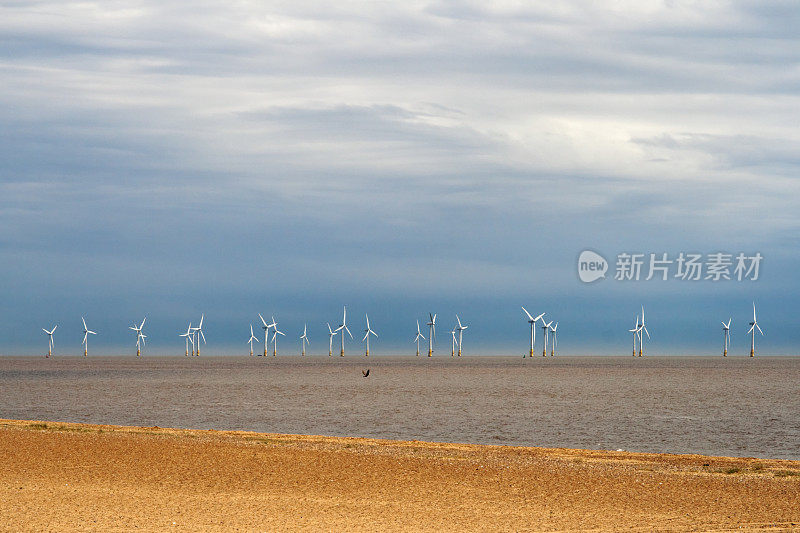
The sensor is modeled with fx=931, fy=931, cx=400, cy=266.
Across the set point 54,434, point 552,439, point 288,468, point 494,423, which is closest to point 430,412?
point 494,423

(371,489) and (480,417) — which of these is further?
(480,417)

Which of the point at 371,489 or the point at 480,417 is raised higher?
the point at 371,489

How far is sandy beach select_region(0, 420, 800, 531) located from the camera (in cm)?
1781

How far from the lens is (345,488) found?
21484 mm

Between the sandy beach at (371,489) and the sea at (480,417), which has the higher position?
the sandy beach at (371,489)

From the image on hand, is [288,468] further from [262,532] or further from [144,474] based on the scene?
[262,532]

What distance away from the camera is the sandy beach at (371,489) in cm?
1781

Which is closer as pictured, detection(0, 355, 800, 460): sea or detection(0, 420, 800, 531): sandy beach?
detection(0, 420, 800, 531): sandy beach

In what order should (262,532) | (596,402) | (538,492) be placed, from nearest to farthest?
(262,532) < (538,492) < (596,402)

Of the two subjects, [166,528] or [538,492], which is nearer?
[166,528]

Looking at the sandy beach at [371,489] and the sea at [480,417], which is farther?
the sea at [480,417]

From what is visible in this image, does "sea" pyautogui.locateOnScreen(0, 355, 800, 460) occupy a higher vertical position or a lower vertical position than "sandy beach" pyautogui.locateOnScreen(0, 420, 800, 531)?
lower

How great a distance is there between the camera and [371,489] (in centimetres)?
2133

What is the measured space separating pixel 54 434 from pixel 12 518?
14.4 m
